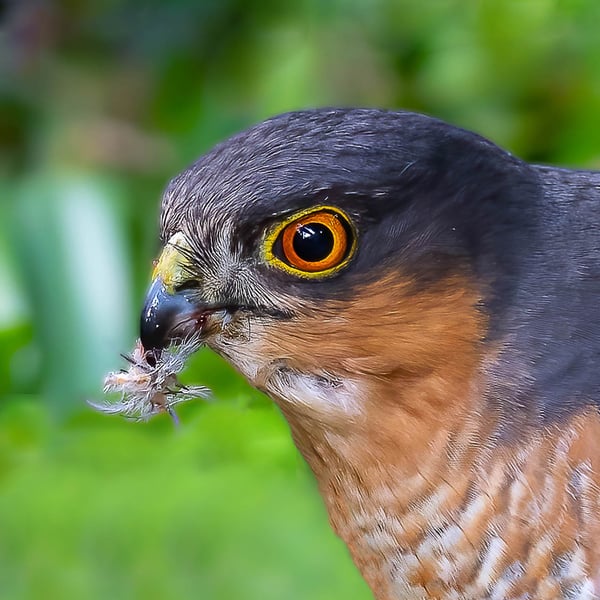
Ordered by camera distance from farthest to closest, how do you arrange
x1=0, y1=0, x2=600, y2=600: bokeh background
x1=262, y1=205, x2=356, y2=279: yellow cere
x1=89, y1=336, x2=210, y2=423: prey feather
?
x1=0, y1=0, x2=600, y2=600: bokeh background < x1=89, y1=336, x2=210, y2=423: prey feather < x1=262, y1=205, x2=356, y2=279: yellow cere

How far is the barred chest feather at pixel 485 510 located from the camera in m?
1.14

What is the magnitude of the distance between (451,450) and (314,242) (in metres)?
0.30

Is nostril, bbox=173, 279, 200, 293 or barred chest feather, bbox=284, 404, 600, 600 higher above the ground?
nostril, bbox=173, 279, 200, 293

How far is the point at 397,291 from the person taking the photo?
1.12 meters

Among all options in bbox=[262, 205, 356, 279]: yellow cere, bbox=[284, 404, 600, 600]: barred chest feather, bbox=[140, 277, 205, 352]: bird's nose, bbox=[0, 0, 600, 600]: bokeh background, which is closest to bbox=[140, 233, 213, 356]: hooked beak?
bbox=[140, 277, 205, 352]: bird's nose

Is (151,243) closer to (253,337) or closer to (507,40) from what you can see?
(507,40)

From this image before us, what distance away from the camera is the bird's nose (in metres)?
1.14

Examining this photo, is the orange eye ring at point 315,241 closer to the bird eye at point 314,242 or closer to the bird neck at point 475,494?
the bird eye at point 314,242

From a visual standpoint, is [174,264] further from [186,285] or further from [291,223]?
[291,223]

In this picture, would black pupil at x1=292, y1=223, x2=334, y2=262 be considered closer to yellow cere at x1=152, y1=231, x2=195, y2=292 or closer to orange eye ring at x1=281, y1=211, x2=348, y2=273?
orange eye ring at x1=281, y1=211, x2=348, y2=273

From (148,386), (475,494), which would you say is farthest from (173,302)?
(475,494)

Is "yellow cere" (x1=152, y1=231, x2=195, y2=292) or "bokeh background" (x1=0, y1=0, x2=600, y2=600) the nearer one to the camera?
"yellow cere" (x1=152, y1=231, x2=195, y2=292)

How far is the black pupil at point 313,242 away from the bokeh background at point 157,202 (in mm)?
654

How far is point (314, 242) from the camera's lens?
1.07m
